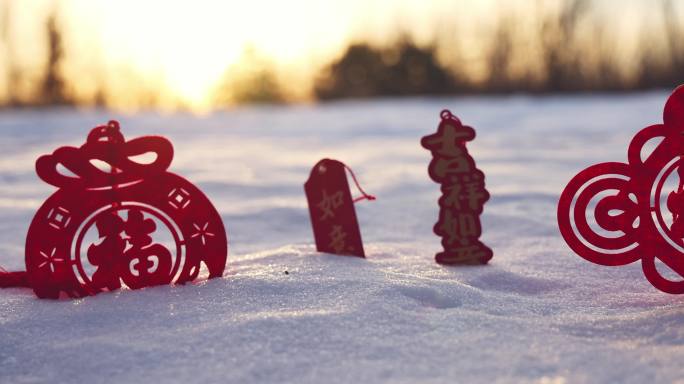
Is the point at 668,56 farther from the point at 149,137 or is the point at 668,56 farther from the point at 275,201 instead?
the point at 149,137

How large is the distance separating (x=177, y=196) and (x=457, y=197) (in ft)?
2.42

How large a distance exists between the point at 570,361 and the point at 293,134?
4633 mm

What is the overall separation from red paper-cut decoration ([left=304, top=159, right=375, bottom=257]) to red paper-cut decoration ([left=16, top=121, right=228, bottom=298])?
14.4 inches

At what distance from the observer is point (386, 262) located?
2035 mm

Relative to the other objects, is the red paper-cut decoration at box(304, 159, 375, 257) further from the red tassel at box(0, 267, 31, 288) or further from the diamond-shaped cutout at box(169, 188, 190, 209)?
the red tassel at box(0, 267, 31, 288)

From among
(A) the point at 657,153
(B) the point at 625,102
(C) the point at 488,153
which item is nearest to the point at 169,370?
(A) the point at 657,153

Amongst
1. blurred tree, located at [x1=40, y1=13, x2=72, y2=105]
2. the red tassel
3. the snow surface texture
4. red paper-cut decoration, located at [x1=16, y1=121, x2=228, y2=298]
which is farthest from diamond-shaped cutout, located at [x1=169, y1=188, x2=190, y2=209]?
blurred tree, located at [x1=40, y1=13, x2=72, y2=105]

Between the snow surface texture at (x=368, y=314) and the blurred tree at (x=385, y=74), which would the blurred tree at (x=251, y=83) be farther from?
the snow surface texture at (x=368, y=314)

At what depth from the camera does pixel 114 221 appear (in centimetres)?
179

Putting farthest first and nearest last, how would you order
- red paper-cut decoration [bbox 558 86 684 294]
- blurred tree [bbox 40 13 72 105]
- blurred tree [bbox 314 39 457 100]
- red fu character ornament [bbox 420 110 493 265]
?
blurred tree [bbox 314 39 457 100] → blurred tree [bbox 40 13 72 105] → red fu character ornament [bbox 420 110 493 265] → red paper-cut decoration [bbox 558 86 684 294]

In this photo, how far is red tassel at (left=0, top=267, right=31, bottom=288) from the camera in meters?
1.83

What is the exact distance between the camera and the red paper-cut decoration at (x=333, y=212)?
6.84ft

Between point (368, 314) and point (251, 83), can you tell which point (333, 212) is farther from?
point (251, 83)

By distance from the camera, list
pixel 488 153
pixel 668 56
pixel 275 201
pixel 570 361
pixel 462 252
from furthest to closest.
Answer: pixel 668 56
pixel 488 153
pixel 275 201
pixel 462 252
pixel 570 361
